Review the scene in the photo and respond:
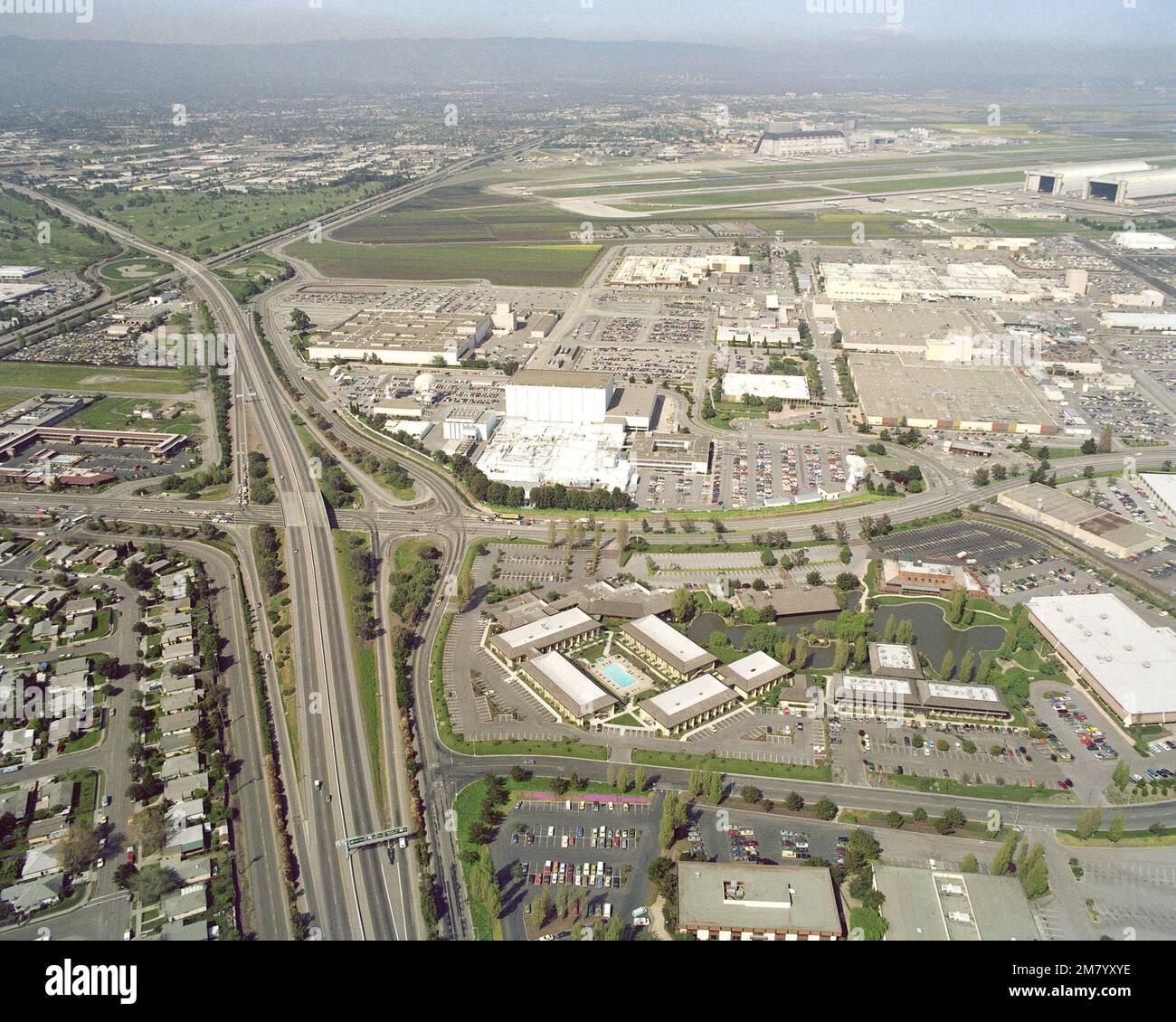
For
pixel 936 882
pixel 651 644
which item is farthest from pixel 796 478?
pixel 936 882

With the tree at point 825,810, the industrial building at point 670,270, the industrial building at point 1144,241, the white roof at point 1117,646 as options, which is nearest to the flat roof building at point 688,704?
the tree at point 825,810

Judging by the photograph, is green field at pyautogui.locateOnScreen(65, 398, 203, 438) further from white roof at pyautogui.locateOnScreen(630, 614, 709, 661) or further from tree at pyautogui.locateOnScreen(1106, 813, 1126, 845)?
tree at pyautogui.locateOnScreen(1106, 813, 1126, 845)

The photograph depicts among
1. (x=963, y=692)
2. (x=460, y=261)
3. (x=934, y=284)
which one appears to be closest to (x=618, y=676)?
(x=963, y=692)

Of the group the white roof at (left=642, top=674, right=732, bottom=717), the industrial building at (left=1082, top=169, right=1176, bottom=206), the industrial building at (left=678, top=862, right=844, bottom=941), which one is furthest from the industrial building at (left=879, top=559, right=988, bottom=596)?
the industrial building at (left=1082, top=169, right=1176, bottom=206)

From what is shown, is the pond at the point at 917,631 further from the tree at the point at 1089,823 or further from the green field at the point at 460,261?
the green field at the point at 460,261

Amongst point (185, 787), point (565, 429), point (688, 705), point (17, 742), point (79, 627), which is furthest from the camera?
point (565, 429)

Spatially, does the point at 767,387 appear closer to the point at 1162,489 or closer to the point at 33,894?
the point at 1162,489
